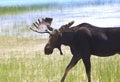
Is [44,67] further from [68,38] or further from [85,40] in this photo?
[85,40]

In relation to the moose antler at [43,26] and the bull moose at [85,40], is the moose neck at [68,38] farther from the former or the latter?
the moose antler at [43,26]

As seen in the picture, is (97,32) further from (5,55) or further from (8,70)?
(5,55)

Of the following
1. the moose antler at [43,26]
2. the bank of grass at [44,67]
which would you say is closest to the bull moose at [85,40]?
the moose antler at [43,26]

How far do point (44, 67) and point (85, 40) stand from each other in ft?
12.9

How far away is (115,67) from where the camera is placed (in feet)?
33.0

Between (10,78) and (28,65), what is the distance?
213cm

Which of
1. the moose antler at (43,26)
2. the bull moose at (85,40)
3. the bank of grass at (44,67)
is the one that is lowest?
the bank of grass at (44,67)

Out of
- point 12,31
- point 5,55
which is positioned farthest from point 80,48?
point 12,31

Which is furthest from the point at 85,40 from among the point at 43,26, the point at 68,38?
the point at 43,26

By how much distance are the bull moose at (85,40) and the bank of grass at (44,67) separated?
134cm

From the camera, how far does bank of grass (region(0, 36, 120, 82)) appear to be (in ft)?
32.4

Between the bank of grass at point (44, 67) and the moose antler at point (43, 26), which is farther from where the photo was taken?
the bank of grass at point (44, 67)

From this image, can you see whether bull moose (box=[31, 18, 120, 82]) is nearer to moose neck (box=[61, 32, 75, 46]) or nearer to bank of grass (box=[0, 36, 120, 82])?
moose neck (box=[61, 32, 75, 46])

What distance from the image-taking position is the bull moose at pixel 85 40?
801 centimetres
